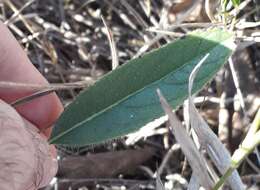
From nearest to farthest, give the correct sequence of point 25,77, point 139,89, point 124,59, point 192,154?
point 192,154 → point 139,89 → point 25,77 → point 124,59

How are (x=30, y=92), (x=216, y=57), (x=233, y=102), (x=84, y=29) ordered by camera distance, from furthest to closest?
(x=84, y=29) → (x=233, y=102) → (x=30, y=92) → (x=216, y=57)

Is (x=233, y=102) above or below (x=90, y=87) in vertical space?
below

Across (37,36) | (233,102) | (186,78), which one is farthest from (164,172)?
(186,78)

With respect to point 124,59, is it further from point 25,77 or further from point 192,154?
point 192,154

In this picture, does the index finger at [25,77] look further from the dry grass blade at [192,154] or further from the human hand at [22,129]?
the dry grass blade at [192,154]

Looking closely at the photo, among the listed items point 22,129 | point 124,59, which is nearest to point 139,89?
point 22,129

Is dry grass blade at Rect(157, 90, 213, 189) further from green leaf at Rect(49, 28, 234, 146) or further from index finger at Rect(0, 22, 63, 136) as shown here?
index finger at Rect(0, 22, 63, 136)

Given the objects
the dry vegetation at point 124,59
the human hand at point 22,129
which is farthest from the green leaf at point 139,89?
the dry vegetation at point 124,59

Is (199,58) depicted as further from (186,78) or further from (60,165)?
(60,165)
